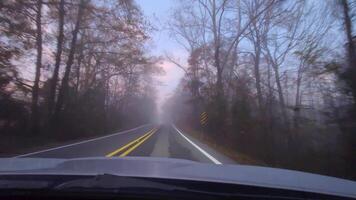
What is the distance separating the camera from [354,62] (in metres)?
11.7

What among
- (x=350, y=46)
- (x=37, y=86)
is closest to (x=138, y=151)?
(x=350, y=46)

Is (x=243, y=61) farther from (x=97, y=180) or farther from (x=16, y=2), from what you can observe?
(x=97, y=180)

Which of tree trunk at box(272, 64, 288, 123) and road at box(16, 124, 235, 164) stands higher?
tree trunk at box(272, 64, 288, 123)

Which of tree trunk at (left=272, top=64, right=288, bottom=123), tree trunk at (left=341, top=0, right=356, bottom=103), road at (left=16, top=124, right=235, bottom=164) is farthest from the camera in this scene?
tree trunk at (left=272, top=64, right=288, bottom=123)

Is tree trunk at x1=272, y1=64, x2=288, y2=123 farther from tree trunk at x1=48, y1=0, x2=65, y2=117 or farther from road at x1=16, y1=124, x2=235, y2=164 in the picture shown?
tree trunk at x1=48, y1=0, x2=65, y2=117

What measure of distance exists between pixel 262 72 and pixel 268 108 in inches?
491

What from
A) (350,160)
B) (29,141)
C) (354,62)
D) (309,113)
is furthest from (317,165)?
(29,141)

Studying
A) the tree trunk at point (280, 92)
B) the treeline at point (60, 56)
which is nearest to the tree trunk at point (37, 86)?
the treeline at point (60, 56)

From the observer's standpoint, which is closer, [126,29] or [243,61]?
[126,29]

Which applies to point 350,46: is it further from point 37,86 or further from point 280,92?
point 37,86

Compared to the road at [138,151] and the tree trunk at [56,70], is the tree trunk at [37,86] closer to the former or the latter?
the tree trunk at [56,70]

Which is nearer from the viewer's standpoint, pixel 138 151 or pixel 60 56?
pixel 138 151

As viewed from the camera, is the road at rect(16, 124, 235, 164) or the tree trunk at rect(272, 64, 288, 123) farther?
the tree trunk at rect(272, 64, 288, 123)

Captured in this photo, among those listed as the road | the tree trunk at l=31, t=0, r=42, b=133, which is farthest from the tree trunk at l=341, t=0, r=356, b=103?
the tree trunk at l=31, t=0, r=42, b=133
